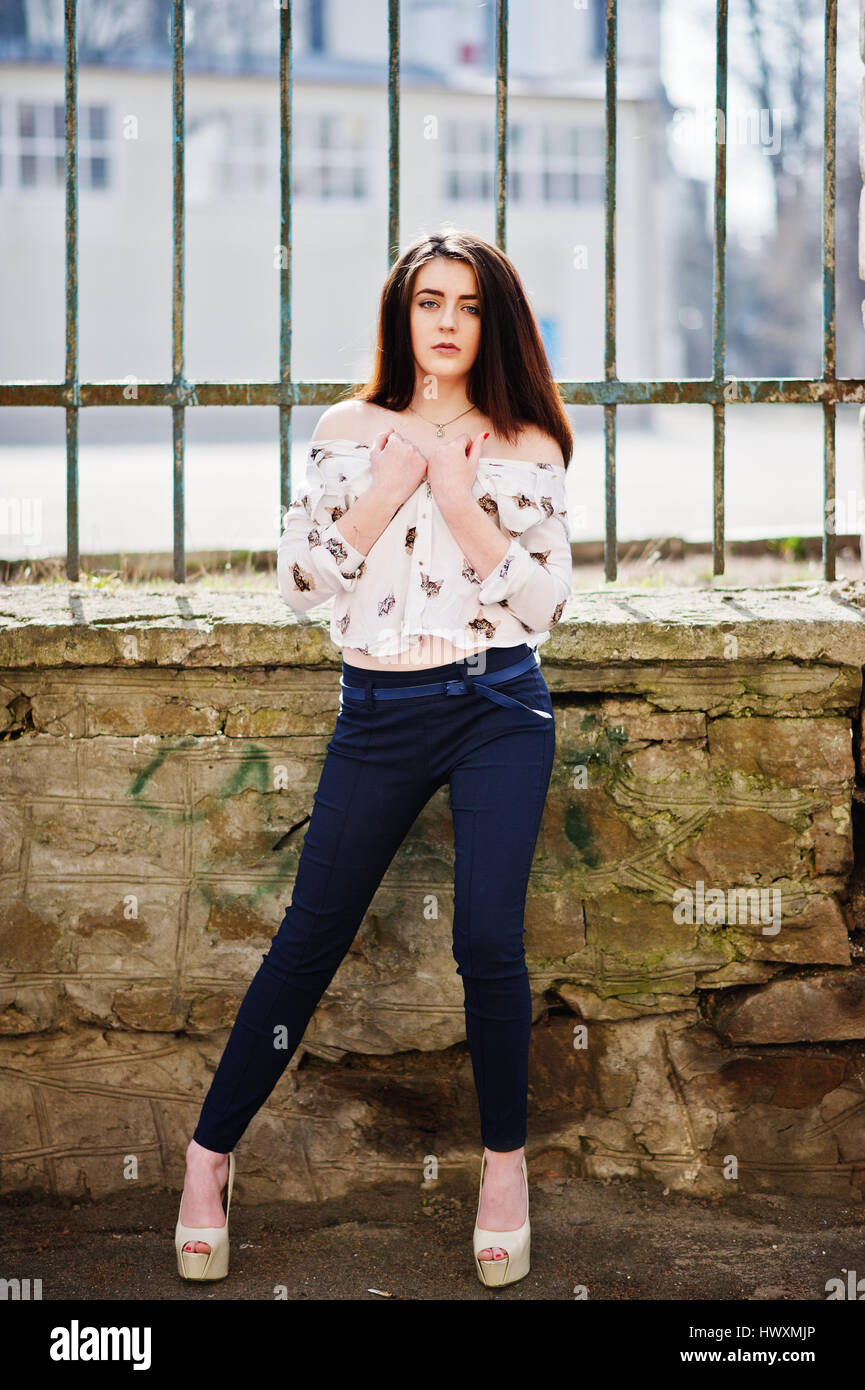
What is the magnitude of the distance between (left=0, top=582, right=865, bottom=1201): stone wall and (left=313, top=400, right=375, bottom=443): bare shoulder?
46 cm

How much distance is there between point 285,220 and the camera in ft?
9.37

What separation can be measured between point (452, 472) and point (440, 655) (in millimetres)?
319

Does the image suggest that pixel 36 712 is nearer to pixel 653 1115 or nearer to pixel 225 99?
pixel 653 1115

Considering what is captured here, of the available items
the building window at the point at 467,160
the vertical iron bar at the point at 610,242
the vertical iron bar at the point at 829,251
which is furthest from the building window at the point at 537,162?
the vertical iron bar at the point at 610,242

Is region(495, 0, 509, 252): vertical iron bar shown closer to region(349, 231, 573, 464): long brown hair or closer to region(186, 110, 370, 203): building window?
region(349, 231, 573, 464): long brown hair

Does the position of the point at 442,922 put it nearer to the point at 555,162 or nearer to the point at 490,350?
the point at 490,350

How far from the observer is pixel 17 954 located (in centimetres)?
277

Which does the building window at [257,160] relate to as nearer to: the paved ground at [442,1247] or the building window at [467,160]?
the building window at [467,160]

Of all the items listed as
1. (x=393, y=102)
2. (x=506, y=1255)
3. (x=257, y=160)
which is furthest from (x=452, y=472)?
(x=257, y=160)

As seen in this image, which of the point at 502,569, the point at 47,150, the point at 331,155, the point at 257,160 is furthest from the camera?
the point at 331,155

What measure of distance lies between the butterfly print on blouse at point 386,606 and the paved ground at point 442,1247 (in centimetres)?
127

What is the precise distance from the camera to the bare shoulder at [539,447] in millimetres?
2383

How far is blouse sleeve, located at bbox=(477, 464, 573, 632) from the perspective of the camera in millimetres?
2225
